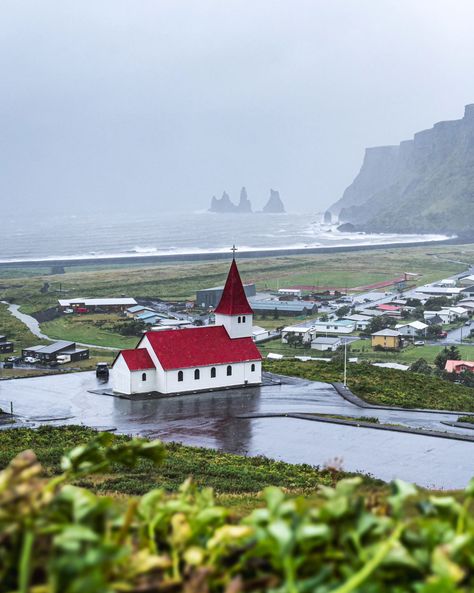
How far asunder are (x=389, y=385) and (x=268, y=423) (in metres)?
9.02

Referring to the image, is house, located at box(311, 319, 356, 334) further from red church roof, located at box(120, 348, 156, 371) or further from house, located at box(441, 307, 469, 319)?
red church roof, located at box(120, 348, 156, 371)

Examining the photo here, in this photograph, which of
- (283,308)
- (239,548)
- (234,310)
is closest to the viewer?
(239,548)

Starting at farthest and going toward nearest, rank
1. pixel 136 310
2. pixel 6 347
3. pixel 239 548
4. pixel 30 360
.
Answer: pixel 136 310 → pixel 6 347 → pixel 30 360 → pixel 239 548

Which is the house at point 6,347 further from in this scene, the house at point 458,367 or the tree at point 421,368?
the house at point 458,367

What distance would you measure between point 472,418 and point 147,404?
1033cm

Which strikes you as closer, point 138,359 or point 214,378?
point 138,359

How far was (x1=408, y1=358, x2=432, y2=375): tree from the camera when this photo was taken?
48.1 meters

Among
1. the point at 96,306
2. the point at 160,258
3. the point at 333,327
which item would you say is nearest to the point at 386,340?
the point at 333,327

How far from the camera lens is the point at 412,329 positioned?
63.3m

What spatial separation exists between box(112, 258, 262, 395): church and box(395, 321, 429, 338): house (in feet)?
107

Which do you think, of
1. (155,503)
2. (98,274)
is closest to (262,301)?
(98,274)

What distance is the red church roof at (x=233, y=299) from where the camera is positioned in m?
31.3

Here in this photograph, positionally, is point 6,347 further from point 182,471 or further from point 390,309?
point 182,471

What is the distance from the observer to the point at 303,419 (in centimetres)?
2562
